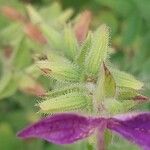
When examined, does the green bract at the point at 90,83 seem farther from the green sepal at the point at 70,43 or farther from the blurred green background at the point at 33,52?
the blurred green background at the point at 33,52

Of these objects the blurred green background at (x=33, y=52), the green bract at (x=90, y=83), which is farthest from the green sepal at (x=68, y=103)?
the blurred green background at (x=33, y=52)

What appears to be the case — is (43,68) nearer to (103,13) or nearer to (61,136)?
(61,136)

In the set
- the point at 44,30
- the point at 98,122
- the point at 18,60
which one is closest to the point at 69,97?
the point at 98,122

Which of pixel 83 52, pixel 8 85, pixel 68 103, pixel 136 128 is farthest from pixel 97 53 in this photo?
pixel 8 85

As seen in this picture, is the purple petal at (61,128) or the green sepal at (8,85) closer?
the purple petal at (61,128)

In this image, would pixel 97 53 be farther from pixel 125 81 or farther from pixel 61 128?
pixel 61 128

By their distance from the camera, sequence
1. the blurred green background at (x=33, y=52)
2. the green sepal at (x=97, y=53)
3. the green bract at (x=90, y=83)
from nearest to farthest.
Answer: the green bract at (x=90, y=83) < the green sepal at (x=97, y=53) < the blurred green background at (x=33, y=52)

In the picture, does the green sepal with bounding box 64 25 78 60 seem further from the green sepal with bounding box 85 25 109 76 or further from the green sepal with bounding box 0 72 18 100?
the green sepal with bounding box 0 72 18 100
